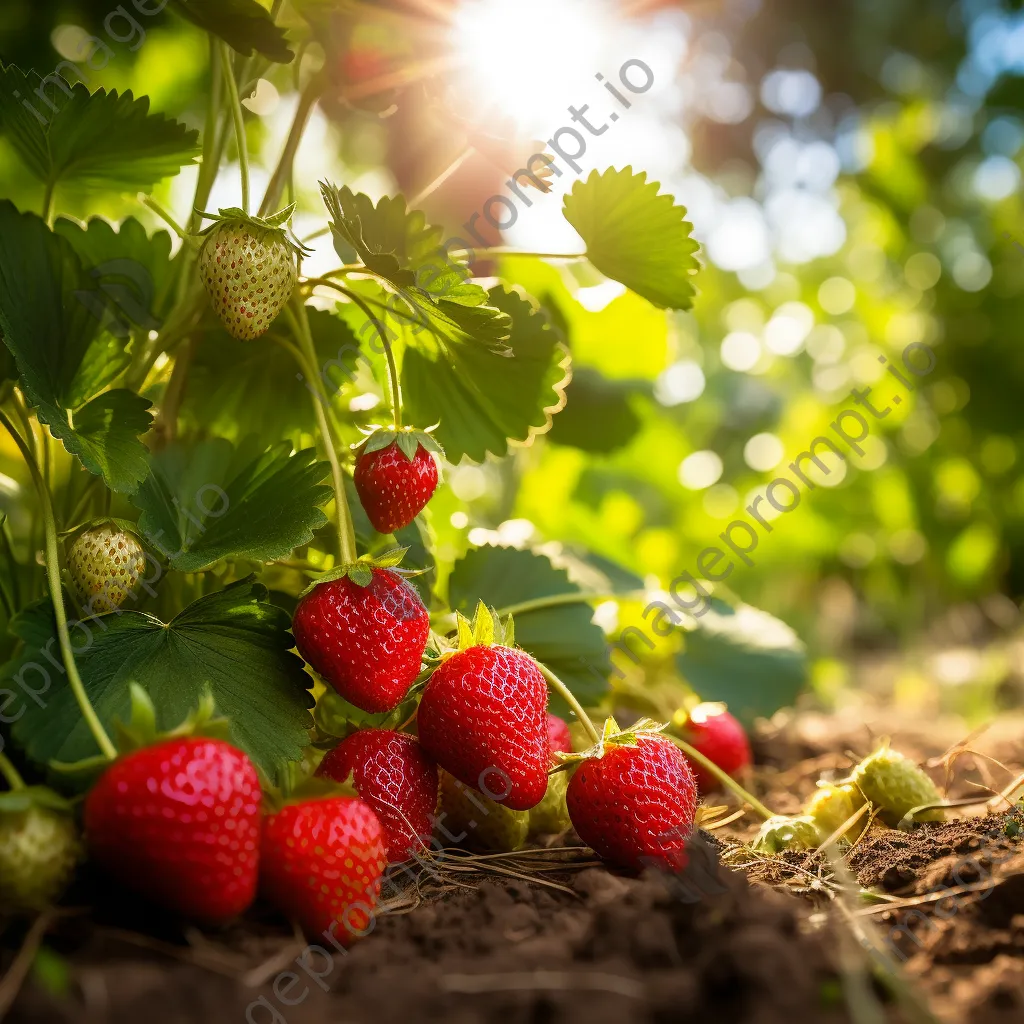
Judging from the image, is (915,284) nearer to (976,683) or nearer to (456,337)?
(976,683)

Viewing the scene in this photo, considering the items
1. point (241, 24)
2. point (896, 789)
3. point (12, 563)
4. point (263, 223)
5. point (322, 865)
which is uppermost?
point (241, 24)

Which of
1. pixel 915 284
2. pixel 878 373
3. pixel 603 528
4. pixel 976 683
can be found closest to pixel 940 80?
pixel 915 284

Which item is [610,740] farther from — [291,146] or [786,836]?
[291,146]

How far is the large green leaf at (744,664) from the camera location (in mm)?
1256

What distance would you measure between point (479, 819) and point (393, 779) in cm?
15

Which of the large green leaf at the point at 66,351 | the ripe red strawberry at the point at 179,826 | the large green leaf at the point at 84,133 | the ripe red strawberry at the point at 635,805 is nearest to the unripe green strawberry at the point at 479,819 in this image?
the ripe red strawberry at the point at 635,805

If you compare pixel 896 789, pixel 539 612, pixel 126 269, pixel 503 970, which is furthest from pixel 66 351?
pixel 896 789

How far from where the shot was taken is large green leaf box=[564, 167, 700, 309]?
0.91 meters

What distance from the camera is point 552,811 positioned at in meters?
0.93

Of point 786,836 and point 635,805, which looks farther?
point 786,836

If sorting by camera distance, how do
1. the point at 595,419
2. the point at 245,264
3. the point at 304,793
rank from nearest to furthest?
1. the point at 304,793
2. the point at 245,264
3. the point at 595,419

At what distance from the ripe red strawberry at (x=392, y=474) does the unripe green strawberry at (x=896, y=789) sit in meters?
0.55

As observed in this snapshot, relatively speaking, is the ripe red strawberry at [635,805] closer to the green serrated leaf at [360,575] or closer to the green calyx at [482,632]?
the green calyx at [482,632]

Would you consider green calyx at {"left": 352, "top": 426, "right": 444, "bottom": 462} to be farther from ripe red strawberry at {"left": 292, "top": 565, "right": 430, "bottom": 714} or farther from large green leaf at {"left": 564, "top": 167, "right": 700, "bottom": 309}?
large green leaf at {"left": 564, "top": 167, "right": 700, "bottom": 309}
